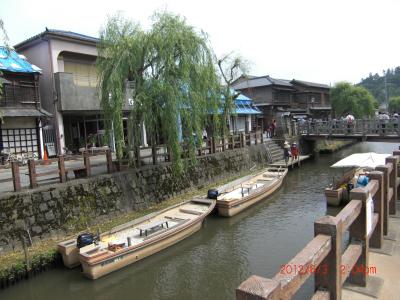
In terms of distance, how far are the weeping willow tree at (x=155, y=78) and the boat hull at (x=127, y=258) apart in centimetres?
327

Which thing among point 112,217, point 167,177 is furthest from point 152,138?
point 112,217

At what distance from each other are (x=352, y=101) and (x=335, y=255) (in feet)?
149

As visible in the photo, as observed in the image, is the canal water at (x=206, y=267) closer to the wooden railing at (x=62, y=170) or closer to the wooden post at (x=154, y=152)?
the wooden railing at (x=62, y=170)

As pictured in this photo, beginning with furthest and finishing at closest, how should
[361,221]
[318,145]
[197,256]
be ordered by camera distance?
1. [318,145]
2. [197,256]
3. [361,221]

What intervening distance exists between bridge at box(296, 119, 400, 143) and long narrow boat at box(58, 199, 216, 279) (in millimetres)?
17839

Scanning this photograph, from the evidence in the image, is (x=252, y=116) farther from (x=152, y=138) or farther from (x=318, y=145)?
(x=152, y=138)

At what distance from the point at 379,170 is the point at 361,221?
1.68m

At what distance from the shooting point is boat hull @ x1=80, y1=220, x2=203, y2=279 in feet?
27.6

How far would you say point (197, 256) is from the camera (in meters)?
10.1

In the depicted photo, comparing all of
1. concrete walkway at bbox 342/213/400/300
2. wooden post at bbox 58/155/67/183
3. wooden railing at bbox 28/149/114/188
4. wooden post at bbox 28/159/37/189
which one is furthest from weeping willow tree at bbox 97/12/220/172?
concrete walkway at bbox 342/213/400/300

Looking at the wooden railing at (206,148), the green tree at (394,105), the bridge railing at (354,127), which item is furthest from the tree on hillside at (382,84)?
the wooden railing at (206,148)

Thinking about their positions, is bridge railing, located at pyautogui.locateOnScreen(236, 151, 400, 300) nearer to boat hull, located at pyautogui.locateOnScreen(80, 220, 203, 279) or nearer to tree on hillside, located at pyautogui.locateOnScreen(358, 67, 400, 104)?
boat hull, located at pyautogui.locateOnScreen(80, 220, 203, 279)

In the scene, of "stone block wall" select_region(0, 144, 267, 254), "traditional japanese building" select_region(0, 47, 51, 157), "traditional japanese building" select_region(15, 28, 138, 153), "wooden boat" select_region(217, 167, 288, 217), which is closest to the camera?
"stone block wall" select_region(0, 144, 267, 254)

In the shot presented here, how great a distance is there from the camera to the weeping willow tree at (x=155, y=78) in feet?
40.5
